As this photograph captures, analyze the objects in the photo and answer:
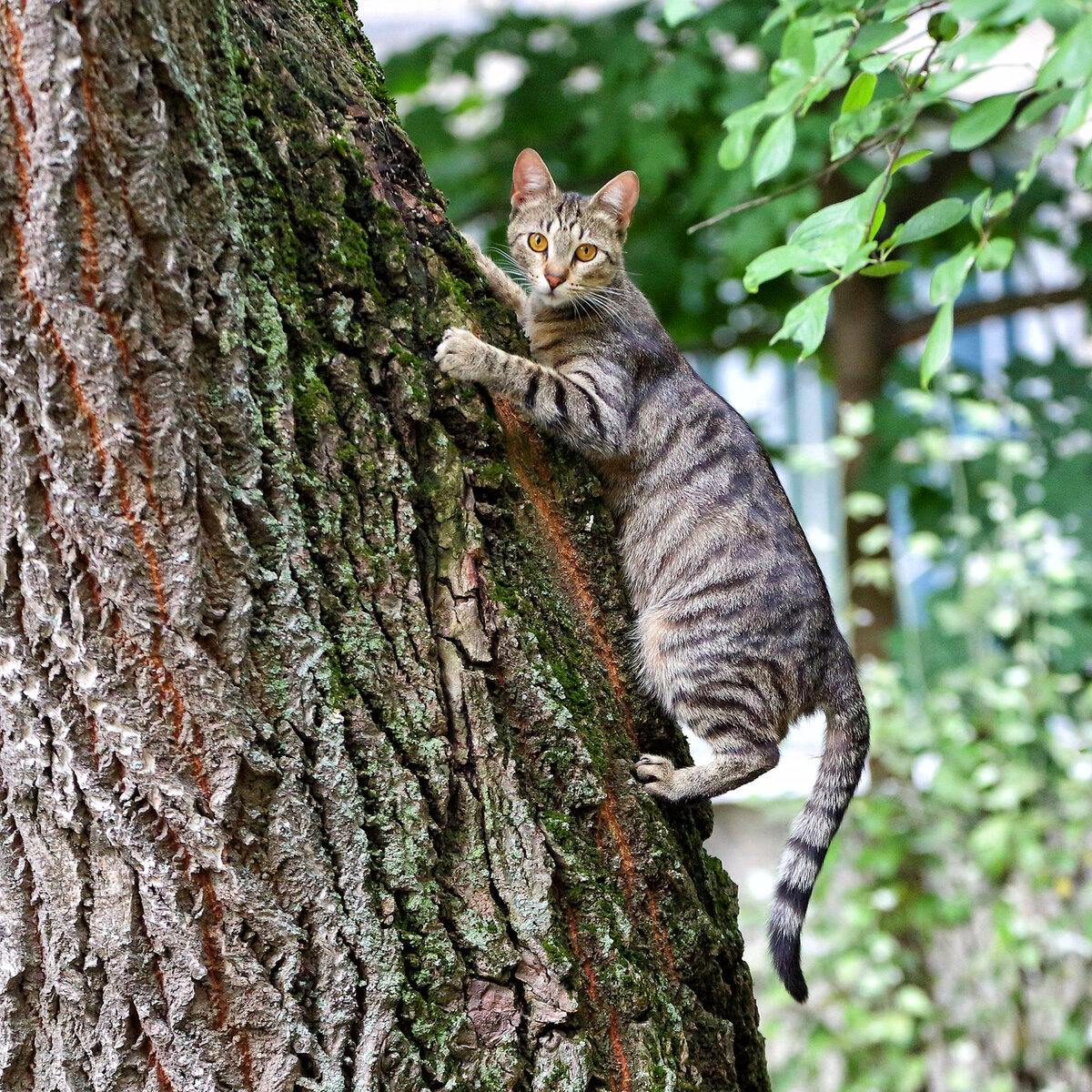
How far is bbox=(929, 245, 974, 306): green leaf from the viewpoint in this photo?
179 centimetres

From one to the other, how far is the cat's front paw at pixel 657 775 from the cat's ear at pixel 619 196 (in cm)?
171

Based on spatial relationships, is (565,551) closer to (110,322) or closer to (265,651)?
(265,651)

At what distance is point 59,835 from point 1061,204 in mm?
4636

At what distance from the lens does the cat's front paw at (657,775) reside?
1.77m

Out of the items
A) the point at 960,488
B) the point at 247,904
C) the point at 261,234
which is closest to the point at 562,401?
the point at 261,234

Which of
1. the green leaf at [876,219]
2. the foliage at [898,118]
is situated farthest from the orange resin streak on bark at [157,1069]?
the green leaf at [876,219]

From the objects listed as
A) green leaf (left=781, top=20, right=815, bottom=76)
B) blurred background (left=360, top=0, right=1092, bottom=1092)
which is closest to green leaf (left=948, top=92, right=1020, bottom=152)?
green leaf (left=781, top=20, right=815, bottom=76)

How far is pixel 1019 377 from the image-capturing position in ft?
15.6

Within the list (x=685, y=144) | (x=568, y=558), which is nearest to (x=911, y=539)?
(x=685, y=144)

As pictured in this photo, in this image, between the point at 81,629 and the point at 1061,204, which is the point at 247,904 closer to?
the point at 81,629

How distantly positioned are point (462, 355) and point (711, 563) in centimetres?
101

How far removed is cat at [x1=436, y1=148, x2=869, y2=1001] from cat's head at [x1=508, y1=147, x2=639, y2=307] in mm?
13

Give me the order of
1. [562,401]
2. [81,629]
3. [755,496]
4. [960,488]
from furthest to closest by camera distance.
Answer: [960,488]
[755,496]
[562,401]
[81,629]

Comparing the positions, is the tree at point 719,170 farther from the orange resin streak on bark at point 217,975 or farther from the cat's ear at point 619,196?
the orange resin streak on bark at point 217,975
